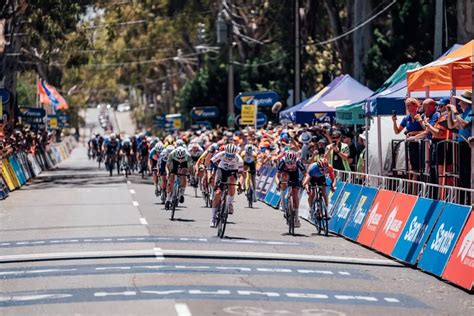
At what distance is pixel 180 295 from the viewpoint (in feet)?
48.3

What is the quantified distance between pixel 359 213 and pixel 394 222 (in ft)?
Answer: 9.12

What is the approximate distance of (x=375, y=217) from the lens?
21562mm

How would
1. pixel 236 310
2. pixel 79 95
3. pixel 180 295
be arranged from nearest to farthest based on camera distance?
1. pixel 236 310
2. pixel 180 295
3. pixel 79 95

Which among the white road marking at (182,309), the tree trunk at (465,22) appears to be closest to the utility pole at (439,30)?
the tree trunk at (465,22)

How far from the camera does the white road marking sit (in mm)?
13227

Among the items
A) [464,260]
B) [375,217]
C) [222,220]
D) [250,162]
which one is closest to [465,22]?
[250,162]

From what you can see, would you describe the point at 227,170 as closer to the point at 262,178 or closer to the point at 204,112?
the point at 262,178

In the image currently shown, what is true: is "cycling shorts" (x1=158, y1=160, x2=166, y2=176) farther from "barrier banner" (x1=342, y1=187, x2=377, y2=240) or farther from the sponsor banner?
"barrier banner" (x1=342, y1=187, x2=377, y2=240)

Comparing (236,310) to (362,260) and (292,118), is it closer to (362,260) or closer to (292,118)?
(362,260)

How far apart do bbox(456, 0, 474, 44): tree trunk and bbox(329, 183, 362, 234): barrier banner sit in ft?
28.5

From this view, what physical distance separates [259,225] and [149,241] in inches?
202

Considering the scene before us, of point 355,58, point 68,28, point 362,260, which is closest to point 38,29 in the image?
point 68,28

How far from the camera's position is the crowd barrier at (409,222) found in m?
16.5

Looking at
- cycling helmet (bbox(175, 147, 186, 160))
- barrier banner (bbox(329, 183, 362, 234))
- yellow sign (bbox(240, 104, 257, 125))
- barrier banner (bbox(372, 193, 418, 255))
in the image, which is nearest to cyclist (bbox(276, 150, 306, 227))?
barrier banner (bbox(329, 183, 362, 234))
